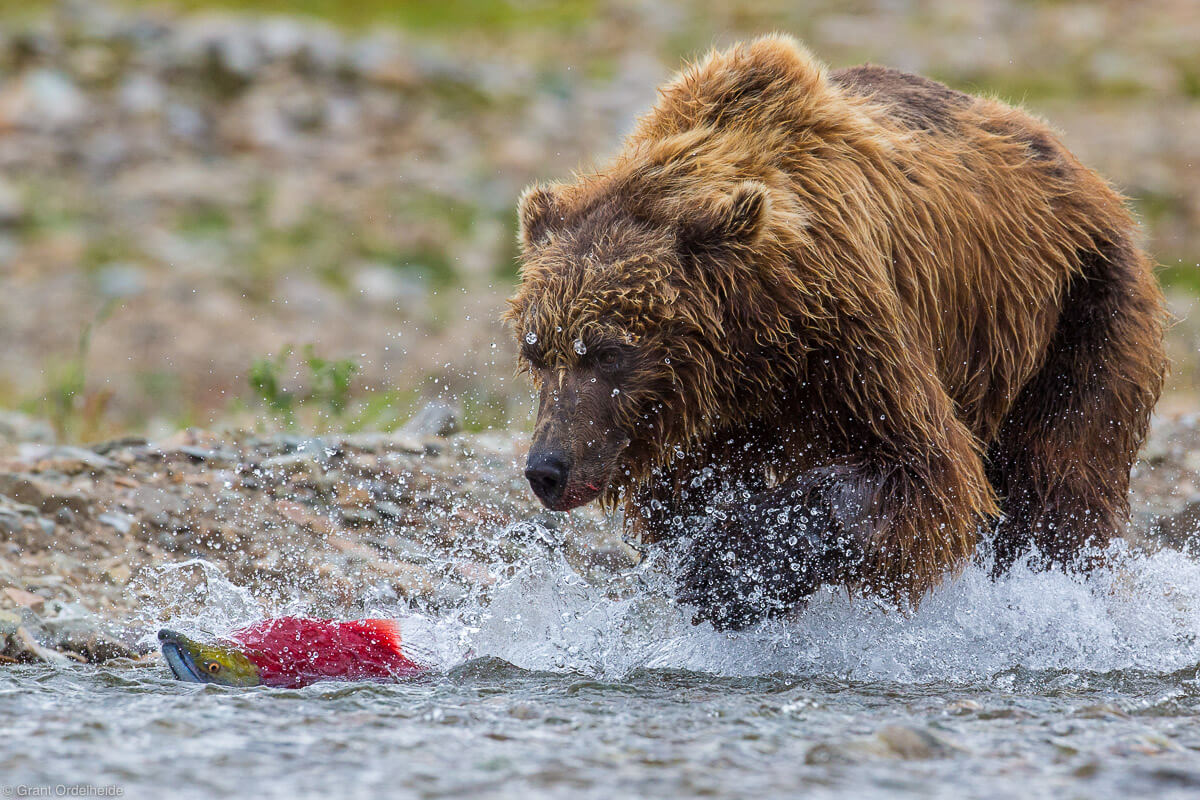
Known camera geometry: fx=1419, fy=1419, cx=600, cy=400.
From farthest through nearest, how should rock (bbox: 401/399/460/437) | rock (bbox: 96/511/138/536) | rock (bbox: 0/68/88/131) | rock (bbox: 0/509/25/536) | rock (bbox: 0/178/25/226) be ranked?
rock (bbox: 0/68/88/131) < rock (bbox: 0/178/25/226) < rock (bbox: 401/399/460/437) < rock (bbox: 96/511/138/536) < rock (bbox: 0/509/25/536)

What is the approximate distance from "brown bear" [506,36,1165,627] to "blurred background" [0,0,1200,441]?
332 cm

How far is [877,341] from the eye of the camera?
14.6ft

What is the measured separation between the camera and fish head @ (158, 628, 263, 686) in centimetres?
393

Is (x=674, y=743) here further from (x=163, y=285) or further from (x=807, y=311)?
(x=163, y=285)

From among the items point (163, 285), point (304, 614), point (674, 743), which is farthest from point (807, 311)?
point (163, 285)

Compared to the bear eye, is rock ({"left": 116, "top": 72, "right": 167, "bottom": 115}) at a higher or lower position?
higher

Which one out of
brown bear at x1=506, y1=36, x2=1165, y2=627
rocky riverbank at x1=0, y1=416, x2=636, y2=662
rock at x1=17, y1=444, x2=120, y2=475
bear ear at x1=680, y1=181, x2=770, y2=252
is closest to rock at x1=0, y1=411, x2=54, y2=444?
rocky riverbank at x1=0, y1=416, x2=636, y2=662

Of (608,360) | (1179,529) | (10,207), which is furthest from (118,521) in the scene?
(10,207)

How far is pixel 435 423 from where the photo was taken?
6992 mm

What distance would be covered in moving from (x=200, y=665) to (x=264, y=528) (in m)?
1.72

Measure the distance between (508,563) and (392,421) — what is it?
205cm

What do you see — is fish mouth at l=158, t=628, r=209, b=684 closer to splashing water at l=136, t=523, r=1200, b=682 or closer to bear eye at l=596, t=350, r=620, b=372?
splashing water at l=136, t=523, r=1200, b=682

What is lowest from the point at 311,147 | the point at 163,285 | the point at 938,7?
the point at 163,285

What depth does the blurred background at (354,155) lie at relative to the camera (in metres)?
10.7
